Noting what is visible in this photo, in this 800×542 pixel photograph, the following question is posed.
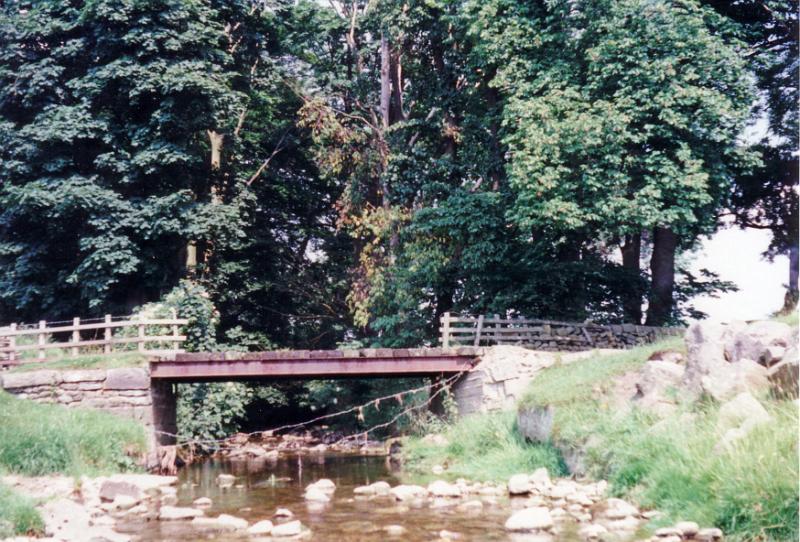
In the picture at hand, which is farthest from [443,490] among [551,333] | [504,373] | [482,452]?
[551,333]

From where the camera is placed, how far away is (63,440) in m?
14.7

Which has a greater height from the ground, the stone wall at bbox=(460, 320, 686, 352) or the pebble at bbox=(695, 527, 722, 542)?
the stone wall at bbox=(460, 320, 686, 352)

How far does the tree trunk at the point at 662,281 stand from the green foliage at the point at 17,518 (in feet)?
61.8

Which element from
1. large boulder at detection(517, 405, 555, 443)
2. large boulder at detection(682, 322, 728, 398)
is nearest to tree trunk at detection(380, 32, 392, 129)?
large boulder at detection(517, 405, 555, 443)

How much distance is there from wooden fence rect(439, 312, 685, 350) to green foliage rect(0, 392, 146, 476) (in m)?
8.47

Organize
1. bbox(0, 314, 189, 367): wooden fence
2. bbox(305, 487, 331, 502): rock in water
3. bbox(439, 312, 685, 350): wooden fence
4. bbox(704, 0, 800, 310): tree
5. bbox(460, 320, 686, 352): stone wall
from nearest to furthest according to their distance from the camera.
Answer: bbox(305, 487, 331, 502): rock in water < bbox(0, 314, 189, 367): wooden fence < bbox(439, 312, 685, 350): wooden fence < bbox(460, 320, 686, 352): stone wall < bbox(704, 0, 800, 310): tree

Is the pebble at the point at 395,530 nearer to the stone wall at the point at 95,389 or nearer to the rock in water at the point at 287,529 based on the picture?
the rock in water at the point at 287,529

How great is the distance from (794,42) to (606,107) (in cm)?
772

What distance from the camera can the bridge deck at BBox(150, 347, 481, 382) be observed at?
17.6m

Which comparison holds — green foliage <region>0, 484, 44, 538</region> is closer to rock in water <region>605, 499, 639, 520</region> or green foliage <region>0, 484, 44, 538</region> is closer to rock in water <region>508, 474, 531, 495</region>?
rock in water <region>508, 474, 531, 495</region>

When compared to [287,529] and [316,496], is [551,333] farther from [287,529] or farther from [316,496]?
[287,529]

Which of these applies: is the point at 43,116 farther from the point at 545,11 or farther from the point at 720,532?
the point at 720,532

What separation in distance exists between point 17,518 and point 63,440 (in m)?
5.82

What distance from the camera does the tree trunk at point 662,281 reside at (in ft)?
77.8
